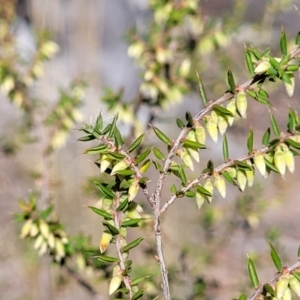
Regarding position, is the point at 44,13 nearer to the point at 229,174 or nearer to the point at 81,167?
the point at 81,167

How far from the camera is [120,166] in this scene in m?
0.57

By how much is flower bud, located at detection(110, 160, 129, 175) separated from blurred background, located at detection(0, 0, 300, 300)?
908 millimetres

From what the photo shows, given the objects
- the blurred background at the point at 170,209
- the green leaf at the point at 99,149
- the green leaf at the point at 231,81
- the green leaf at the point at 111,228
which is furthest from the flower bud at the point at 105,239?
the blurred background at the point at 170,209

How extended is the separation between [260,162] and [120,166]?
0.16 metres

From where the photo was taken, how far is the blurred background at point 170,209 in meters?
1.83

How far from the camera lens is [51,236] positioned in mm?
992

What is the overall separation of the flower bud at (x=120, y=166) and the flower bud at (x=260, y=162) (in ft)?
0.50

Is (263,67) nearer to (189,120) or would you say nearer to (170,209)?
(189,120)

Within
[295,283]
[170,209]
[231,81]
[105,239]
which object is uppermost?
[170,209]

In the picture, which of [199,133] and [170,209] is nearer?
[199,133]

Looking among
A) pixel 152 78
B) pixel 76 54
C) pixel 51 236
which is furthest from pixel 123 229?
pixel 76 54

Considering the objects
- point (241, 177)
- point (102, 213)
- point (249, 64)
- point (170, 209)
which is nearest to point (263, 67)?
point (249, 64)

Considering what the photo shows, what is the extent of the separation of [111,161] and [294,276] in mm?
229

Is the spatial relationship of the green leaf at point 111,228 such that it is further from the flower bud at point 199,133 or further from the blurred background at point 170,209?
the blurred background at point 170,209
